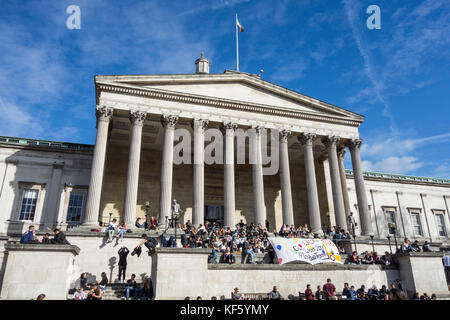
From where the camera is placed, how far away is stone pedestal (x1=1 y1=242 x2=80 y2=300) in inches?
542

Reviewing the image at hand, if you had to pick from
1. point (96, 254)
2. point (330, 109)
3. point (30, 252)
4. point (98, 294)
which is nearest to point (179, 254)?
point (98, 294)

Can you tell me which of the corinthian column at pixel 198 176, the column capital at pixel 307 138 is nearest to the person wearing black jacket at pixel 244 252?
the corinthian column at pixel 198 176

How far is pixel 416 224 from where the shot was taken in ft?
141

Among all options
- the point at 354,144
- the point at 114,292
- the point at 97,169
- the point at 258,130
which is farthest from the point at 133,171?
the point at 354,144

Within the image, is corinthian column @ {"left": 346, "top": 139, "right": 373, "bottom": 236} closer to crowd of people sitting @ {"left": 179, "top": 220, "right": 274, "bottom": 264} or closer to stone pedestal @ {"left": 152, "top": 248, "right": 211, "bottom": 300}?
crowd of people sitting @ {"left": 179, "top": 220, "right": 274, "bottom": 264}

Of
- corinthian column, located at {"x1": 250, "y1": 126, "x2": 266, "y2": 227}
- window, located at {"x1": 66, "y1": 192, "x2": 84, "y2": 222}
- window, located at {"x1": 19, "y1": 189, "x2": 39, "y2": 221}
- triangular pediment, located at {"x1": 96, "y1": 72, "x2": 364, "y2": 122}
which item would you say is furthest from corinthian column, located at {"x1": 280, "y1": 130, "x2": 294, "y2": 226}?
window, located at {"x1": 19, "y1": 189, "x2": 39, "y2": 221}

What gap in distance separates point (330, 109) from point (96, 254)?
23566mm

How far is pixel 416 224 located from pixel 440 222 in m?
3.78

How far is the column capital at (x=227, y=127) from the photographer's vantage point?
94.9ft

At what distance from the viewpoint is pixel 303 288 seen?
17297mm

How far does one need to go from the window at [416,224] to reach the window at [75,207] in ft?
125

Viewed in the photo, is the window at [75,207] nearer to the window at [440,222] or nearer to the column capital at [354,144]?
the column capital at [354,144]

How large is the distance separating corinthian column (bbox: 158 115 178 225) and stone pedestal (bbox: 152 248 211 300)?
9208mm

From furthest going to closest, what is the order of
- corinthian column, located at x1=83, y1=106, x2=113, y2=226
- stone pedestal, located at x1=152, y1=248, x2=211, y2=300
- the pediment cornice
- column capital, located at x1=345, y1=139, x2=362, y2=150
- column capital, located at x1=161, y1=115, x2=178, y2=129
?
1. column capital, located at x1=345, y1=139, x2=362, y2=150
2. column capital, located at x1=161, y1=115, x2=178, y2=129
3. the pediment cornice
4. corinthian column, located at x1=83, y1=106, x2=113, y2=226
5. stone pedestal, located at x1=152, y1=248, x2=211, y2=300
